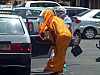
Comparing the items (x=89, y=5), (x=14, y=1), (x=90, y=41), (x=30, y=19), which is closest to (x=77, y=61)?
(x=30, y=19)

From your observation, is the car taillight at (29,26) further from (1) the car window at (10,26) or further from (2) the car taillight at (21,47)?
(2) the car taillight at (21,47)

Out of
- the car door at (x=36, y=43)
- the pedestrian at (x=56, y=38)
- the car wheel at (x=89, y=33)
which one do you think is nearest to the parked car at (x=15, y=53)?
the pedestrian at (x=56, y=38)

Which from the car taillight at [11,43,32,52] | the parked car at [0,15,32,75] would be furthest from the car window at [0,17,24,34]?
the car taillight at [11,43,32,52]

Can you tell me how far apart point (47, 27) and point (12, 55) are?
945 millimetres

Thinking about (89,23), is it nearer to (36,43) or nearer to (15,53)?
(36,43)

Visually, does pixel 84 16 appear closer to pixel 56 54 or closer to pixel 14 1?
pixel 56 54

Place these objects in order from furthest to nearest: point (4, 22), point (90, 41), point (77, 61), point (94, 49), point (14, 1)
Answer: point (14, 1), point (90, 41), point (94, 49), point (77, 61), point (4, 22)

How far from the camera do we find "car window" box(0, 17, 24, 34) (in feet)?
33.9

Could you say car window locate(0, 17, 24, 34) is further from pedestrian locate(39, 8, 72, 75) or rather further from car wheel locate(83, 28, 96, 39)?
car wheel locate(83, 28, 96, 39)

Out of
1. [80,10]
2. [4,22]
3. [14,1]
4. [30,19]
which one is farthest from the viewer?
[14,1]

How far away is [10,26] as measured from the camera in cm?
1055

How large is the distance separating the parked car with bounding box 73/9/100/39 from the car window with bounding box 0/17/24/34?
42.0 feet

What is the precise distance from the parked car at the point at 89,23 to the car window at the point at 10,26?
12.8 metres

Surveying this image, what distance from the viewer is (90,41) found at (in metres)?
23.0
